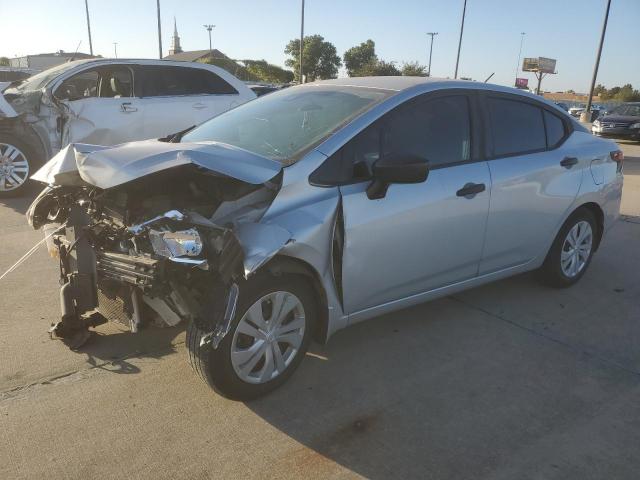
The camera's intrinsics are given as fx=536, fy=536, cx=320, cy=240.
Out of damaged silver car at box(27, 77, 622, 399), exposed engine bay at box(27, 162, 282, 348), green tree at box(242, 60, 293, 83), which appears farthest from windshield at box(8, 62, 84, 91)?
Result: green tree at box(242, 60, 293, 83)

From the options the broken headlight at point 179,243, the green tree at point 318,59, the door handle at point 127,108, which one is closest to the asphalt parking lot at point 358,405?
the broken headlight at point 179,243

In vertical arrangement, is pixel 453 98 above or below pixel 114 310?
above

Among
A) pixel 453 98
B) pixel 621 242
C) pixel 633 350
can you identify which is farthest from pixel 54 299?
pixel 621 242

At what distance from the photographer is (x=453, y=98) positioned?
11.9 ft

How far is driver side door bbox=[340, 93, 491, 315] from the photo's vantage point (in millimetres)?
3053

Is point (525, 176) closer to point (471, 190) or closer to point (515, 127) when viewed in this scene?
point (515, 127)

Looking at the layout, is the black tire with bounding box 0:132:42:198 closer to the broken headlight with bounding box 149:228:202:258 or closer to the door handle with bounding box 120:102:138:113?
the door handle with bounding box 120:102:138:113

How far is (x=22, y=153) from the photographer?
722 cm

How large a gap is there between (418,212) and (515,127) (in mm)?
1332

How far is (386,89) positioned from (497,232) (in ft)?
4.22

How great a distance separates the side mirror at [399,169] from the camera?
9.60 feet

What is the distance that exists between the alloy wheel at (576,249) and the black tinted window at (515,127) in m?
0.86

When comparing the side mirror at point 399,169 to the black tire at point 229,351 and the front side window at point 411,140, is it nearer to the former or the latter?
the front side window at point 411,140

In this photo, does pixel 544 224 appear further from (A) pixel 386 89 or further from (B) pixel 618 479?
(B) pixel 618 479
